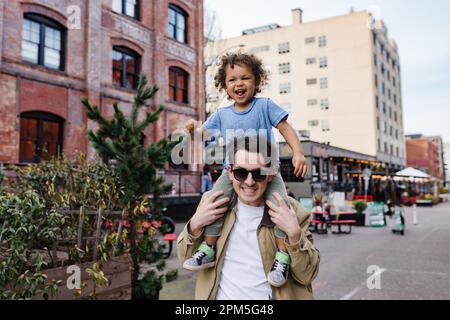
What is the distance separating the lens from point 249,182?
1610mm

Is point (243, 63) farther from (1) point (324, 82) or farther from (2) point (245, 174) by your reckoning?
(1) point (324, 82)

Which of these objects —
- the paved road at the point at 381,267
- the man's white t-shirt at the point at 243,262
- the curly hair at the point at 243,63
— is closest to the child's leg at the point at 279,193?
the man's white t-shirt at the point at 243,262

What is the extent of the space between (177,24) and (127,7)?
3.20 meters

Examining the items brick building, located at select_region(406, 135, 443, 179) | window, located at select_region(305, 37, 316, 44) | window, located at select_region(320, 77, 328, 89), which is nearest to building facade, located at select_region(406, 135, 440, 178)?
brick building, located at select_region(406, 135, 443, 179)

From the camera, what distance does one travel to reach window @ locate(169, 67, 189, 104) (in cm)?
1960

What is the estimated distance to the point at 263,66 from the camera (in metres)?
1.67

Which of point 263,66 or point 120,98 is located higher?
point 120,98

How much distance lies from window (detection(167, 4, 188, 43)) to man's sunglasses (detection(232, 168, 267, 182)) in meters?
19.3

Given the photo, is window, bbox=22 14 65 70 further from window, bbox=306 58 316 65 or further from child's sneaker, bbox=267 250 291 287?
window, bbox=306 58 316 65

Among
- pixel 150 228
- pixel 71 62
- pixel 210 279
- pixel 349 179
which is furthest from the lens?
pixel 349 179

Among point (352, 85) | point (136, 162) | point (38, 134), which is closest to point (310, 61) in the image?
point (352, 85)

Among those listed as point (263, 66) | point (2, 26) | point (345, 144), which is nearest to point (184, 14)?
point (2, 26)
